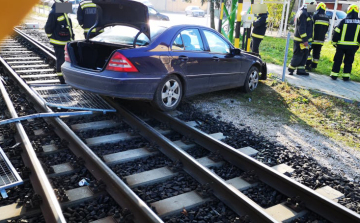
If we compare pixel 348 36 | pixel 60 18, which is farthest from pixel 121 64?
pixel 348 36

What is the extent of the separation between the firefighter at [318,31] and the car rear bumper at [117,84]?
7.51 metres

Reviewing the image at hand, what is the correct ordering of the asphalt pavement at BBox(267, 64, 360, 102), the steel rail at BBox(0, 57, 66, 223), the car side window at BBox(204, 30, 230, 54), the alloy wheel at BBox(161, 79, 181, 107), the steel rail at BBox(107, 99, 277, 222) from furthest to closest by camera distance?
the asphalt pavement at BBox(267, 64, 360, 102) → the car side window at BBox(204, 30, 230, 54) → the alloy wheel at BBox(161, 79, 181, 107) → the steel rail at BBox(107, 99, 277, 222) → the steel rail at BBox(0, 57, 66, 223)

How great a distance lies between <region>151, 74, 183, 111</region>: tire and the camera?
6.04 m

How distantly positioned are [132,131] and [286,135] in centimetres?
269

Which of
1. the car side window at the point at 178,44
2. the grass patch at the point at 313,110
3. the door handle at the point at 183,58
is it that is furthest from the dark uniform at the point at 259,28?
the door handle at the point at 183,58

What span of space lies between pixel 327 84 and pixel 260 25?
10.3 feet

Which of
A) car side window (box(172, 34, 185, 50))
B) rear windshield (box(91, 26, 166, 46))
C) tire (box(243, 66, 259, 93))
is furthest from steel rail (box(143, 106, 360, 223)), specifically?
tire (box(243, 66, 259, 93))

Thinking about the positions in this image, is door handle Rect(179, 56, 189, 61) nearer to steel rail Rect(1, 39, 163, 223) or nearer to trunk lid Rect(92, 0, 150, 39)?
trunk lid Rect(92, 0, 150, 39)

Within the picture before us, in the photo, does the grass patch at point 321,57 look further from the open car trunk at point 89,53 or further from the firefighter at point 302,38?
the open car trunk at point 89,53

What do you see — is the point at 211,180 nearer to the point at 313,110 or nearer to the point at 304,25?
the point at 313,110

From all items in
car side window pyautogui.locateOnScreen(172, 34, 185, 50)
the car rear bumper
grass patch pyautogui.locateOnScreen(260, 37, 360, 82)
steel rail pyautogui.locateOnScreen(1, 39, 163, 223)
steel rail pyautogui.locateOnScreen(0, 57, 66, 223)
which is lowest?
grass patch pyautogui.locateOnScreen(260, 37, 360, 82)

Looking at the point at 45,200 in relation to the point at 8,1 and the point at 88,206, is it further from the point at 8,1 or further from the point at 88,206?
the point at 8,1

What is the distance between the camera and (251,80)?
27.6 ft

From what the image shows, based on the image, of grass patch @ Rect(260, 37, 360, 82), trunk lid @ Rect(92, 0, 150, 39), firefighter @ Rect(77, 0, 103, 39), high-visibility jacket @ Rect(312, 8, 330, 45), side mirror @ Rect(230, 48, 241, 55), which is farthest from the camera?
grass patch @ Rect(260, 37, 360, 82)
